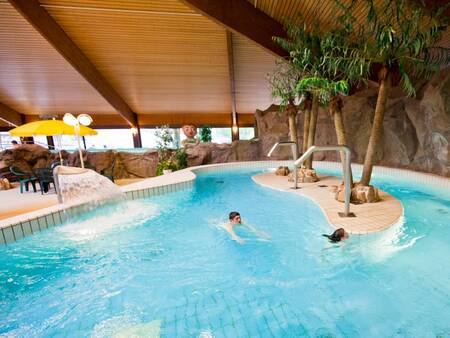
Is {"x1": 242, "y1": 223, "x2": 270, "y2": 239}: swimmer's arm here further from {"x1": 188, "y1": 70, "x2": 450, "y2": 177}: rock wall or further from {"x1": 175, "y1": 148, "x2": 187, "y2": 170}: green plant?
{"x1": 175, "y1": 148, "x2": 187, "y2": 170}: green plant

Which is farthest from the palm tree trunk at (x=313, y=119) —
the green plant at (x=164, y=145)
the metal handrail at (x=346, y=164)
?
the green plant at (x=164, y=145)

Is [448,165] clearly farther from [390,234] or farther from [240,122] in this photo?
[240,122]

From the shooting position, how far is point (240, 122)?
16250mm

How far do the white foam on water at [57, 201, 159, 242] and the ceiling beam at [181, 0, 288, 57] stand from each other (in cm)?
551

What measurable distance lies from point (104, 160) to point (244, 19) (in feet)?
26.7

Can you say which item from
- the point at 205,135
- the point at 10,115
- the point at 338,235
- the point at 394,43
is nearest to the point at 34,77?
the point at 10,115

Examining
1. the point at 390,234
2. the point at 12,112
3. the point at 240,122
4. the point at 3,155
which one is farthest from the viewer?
the point at 240,122

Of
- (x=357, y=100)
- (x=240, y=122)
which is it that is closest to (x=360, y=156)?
(x=357, y=100)

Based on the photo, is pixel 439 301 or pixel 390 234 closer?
pixel 439 301

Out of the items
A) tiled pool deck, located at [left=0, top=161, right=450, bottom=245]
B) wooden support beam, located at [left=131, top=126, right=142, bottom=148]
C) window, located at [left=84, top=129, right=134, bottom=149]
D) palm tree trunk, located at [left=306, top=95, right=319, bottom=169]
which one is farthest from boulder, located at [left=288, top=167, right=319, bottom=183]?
window, located at [left=84, top=129, right=134, bottom=149]

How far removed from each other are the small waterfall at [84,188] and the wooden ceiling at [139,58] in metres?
5.16

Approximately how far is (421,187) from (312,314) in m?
5.32

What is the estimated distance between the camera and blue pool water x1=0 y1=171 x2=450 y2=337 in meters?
1.84

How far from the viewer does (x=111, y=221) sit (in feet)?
13.4
